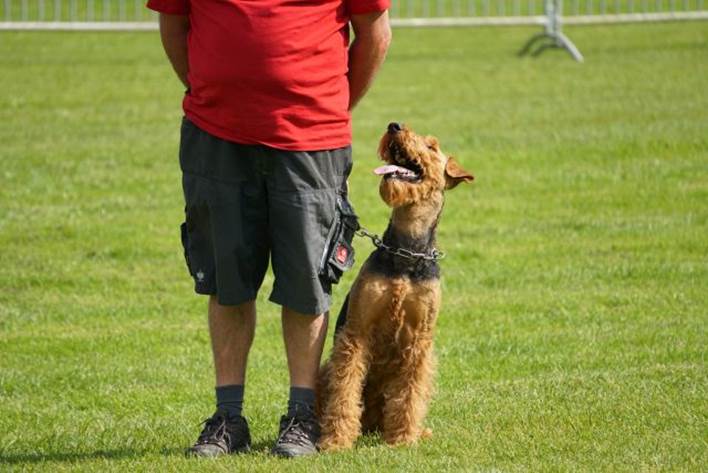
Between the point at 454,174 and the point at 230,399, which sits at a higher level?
the point at 454,174

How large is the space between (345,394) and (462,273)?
4146 millimetres

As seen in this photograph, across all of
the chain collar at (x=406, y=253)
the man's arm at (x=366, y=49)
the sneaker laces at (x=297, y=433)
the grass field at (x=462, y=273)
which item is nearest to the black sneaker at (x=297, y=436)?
→ the sneaker laces at (x=297, y=433)

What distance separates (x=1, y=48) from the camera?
2038 centimetres

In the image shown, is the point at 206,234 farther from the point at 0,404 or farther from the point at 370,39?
the point at 0,404

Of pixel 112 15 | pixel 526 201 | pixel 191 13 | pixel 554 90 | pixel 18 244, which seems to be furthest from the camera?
pixel 112 15

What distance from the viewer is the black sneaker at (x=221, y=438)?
6.05 meters

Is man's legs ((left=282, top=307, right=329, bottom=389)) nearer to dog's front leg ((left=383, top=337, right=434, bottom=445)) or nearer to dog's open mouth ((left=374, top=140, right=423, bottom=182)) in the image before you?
dog's front leg ((left=383, top=337, right=434, bottom=445))

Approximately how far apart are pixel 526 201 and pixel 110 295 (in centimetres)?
412

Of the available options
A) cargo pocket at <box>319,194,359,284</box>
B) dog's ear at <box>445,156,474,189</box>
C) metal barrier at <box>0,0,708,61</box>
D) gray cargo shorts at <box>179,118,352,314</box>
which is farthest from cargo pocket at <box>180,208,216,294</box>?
metal barrier at <box>0,0,708,61</box>

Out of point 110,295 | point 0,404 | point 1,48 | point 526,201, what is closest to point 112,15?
point 1,48

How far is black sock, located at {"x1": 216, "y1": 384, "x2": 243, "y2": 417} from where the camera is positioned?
20.2 feet

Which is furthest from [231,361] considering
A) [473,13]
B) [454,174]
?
[473,13]

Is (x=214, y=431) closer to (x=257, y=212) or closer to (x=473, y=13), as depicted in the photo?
(x=257, y=212)

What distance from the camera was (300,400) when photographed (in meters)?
6.21
